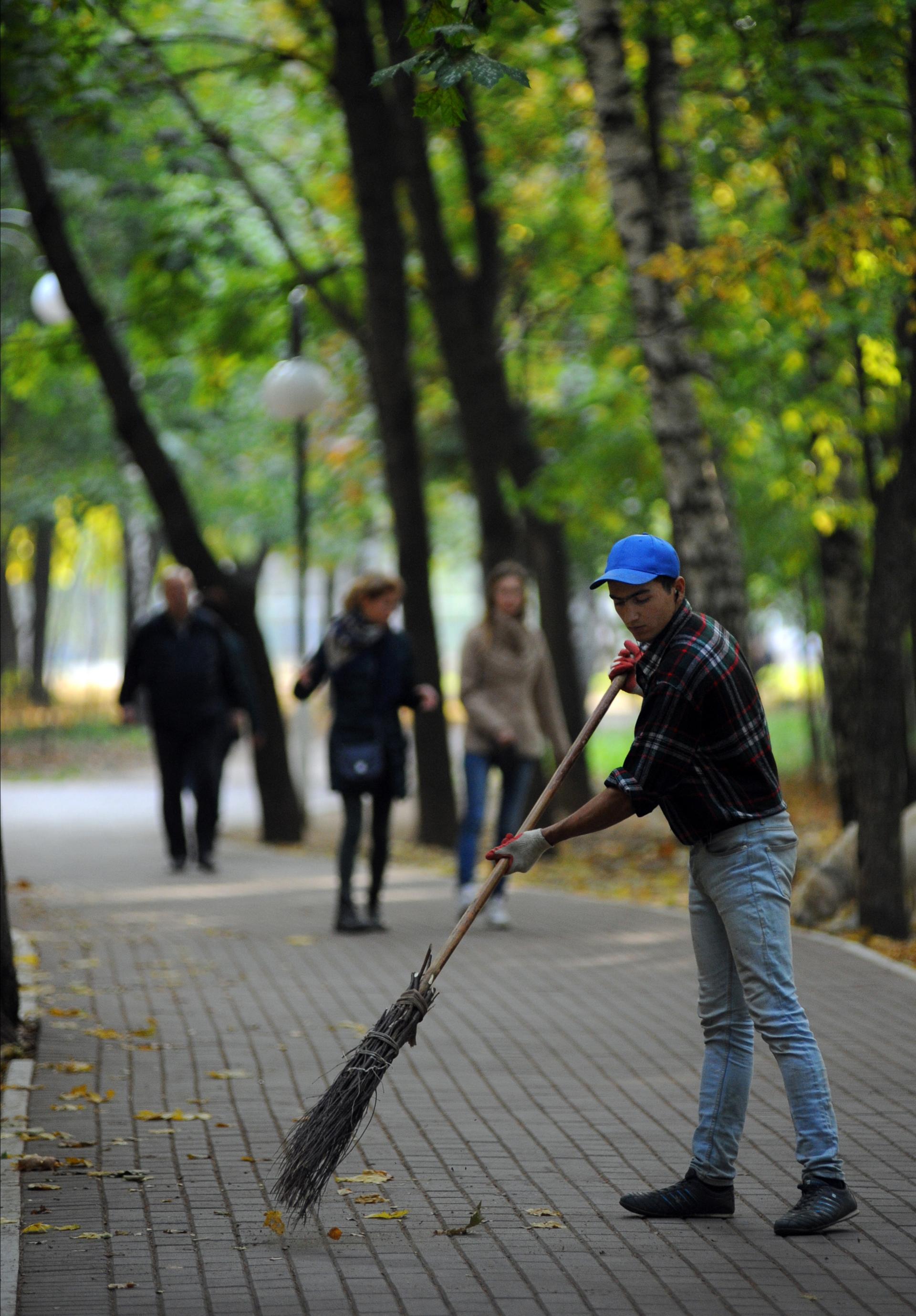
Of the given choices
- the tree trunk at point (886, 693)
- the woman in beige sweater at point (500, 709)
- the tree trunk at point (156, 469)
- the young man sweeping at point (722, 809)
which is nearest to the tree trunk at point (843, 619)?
the woman in beige sweater at point (500, 709)

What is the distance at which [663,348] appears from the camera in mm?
11578

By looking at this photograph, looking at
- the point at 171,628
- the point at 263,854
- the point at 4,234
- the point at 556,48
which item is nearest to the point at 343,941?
the point at 171,628

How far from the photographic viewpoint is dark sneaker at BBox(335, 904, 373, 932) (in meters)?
10.1

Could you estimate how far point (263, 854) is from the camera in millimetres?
15047

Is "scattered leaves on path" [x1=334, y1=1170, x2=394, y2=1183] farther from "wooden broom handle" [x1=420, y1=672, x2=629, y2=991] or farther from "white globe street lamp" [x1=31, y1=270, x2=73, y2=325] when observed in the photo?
"white globe street lamp" [x1=31, y1=270, x2=73, y2=325]

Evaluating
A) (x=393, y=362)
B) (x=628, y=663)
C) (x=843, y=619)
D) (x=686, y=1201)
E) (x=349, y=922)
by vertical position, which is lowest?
(x=349, y=922)

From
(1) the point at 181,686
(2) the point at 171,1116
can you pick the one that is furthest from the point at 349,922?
(2) the point at 171,1116

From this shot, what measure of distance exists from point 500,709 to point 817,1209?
587 cm

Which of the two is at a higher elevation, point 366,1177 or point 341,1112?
point 341,1112

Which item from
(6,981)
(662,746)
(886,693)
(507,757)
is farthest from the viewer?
(507,757)

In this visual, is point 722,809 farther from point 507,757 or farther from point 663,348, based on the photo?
point 663,348

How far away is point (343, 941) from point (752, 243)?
17.4 feet

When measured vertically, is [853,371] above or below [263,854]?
above

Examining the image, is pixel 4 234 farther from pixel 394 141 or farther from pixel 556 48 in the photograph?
pixel 556 48
